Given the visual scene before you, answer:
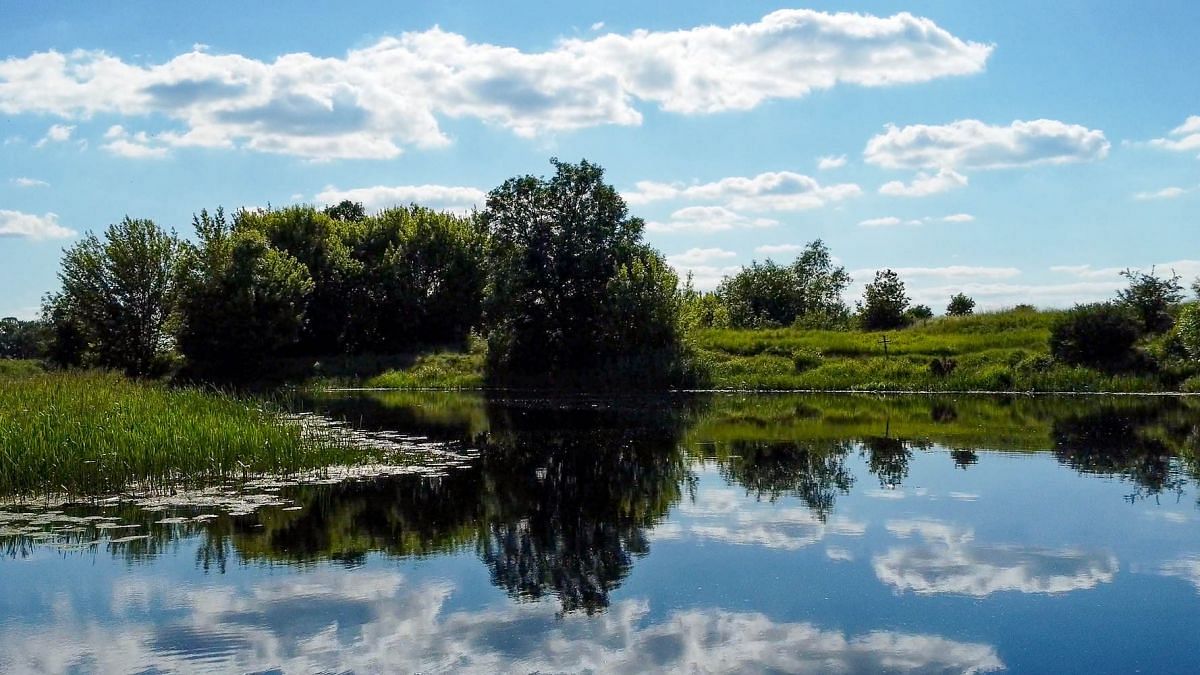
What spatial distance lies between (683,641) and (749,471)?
37.4ft

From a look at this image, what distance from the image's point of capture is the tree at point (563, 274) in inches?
2090

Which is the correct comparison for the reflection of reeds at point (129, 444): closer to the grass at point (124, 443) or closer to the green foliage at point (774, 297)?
the grass at point (124, 443)

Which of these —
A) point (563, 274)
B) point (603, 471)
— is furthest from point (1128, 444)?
point (563, 274)

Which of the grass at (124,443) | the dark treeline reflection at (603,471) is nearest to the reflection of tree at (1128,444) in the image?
the dark treeline reflection at (603,471)

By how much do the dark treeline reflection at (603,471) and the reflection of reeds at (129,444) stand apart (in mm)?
1573

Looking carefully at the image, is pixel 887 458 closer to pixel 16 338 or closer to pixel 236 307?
pixel 236 307

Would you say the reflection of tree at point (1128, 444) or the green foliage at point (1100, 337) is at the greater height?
the green foliage at point (1100, 337)

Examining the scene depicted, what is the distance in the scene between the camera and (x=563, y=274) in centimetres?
5488

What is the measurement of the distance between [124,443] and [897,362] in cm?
3756

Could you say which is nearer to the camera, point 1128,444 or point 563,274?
point 1128,444

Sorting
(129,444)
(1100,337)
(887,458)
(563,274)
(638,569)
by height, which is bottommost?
(638,569)

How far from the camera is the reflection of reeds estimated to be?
17.1 m

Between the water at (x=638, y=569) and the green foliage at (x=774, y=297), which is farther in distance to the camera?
Result: the green foliage at (x=774, y=297)

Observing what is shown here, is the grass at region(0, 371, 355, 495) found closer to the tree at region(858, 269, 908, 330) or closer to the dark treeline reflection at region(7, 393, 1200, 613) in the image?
the dark treeline reflection at region(7, 393, 1200, 613)
